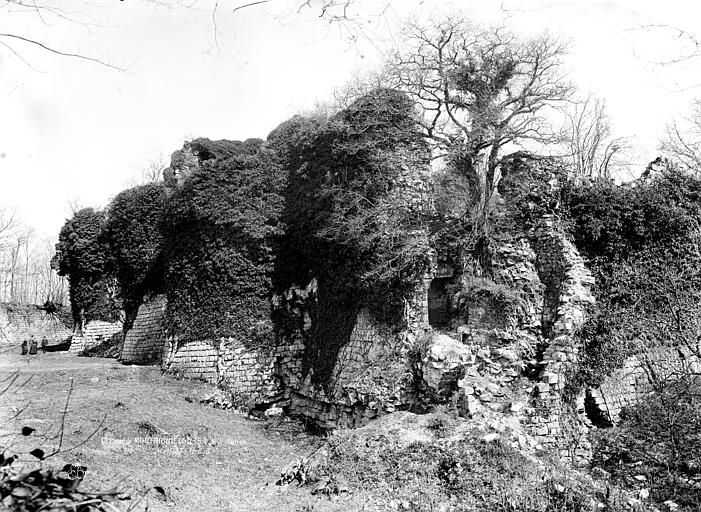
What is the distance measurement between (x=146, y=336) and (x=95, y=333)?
4612mm

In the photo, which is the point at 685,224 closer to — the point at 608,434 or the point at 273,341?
the point at 608,434

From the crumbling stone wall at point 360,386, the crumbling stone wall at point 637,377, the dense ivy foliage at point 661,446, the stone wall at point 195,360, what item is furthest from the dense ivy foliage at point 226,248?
the dense ivy foliage at point 661,446

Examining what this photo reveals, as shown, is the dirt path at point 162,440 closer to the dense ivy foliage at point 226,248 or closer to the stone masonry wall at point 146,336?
the dense ivy foliage at point 226,248

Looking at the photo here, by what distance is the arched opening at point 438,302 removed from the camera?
1337cm

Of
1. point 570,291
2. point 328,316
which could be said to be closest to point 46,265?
point 328,316

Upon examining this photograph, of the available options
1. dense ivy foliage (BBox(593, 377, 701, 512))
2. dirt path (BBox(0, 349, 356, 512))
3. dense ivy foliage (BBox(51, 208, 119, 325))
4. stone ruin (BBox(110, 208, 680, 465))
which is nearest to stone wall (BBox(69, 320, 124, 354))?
dense ivy foliage (BBox(51, 208, 119, 325))

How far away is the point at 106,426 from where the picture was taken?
37.1ft

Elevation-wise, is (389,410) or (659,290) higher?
(659,290)

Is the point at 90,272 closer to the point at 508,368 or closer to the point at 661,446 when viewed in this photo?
the point at 508,368

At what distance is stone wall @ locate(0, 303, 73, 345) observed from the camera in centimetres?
3106

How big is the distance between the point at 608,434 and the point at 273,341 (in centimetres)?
847

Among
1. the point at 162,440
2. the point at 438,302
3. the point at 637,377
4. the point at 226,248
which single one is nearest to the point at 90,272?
the point at 226,248

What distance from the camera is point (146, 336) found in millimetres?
20938

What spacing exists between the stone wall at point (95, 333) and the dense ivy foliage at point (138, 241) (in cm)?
191
